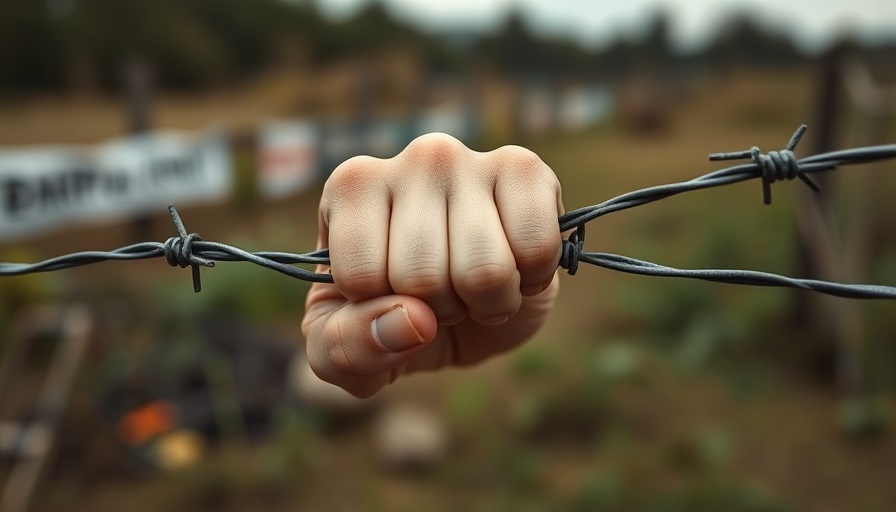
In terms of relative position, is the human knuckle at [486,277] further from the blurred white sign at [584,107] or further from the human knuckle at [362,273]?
the blurred white sign at [584,107]

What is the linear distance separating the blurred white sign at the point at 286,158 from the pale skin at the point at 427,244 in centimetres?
630

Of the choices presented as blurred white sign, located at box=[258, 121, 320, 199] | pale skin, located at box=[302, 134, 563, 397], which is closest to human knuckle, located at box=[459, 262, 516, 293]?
pale skin, located at box=[302, 134, 563, 397]

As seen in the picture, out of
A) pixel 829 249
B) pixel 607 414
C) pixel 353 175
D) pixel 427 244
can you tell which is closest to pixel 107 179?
pixel 607 414

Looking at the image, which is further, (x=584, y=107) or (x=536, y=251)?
(x=584, y=107)

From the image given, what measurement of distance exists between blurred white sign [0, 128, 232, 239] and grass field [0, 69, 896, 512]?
0.53 m

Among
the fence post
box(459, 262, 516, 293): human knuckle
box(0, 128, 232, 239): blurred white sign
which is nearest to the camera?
box(459, 262, 516, 293): human knuckle

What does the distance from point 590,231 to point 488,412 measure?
3267 millimetres

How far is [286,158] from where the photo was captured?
713cm

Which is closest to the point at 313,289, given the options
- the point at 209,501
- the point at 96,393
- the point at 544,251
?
the point at 544,251

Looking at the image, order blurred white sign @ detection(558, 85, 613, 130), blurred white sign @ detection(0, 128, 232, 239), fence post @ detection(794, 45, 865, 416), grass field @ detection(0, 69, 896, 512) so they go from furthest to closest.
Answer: blurred white sign @ detection(558, 85, 613, 130) → blurred white sign @ detection(0, 128, 232, 239) → fence post @ detection(794, 45, 865, 416) → grass field @ detection(0, 69, 896, 512)

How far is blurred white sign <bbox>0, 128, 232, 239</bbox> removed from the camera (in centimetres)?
490

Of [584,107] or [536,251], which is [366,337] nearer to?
[536,251]

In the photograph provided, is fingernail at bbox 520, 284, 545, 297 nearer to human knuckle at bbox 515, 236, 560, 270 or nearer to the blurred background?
human knuckle at bbox 515, 236, 560, 270

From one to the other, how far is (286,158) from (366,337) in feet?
21.5
